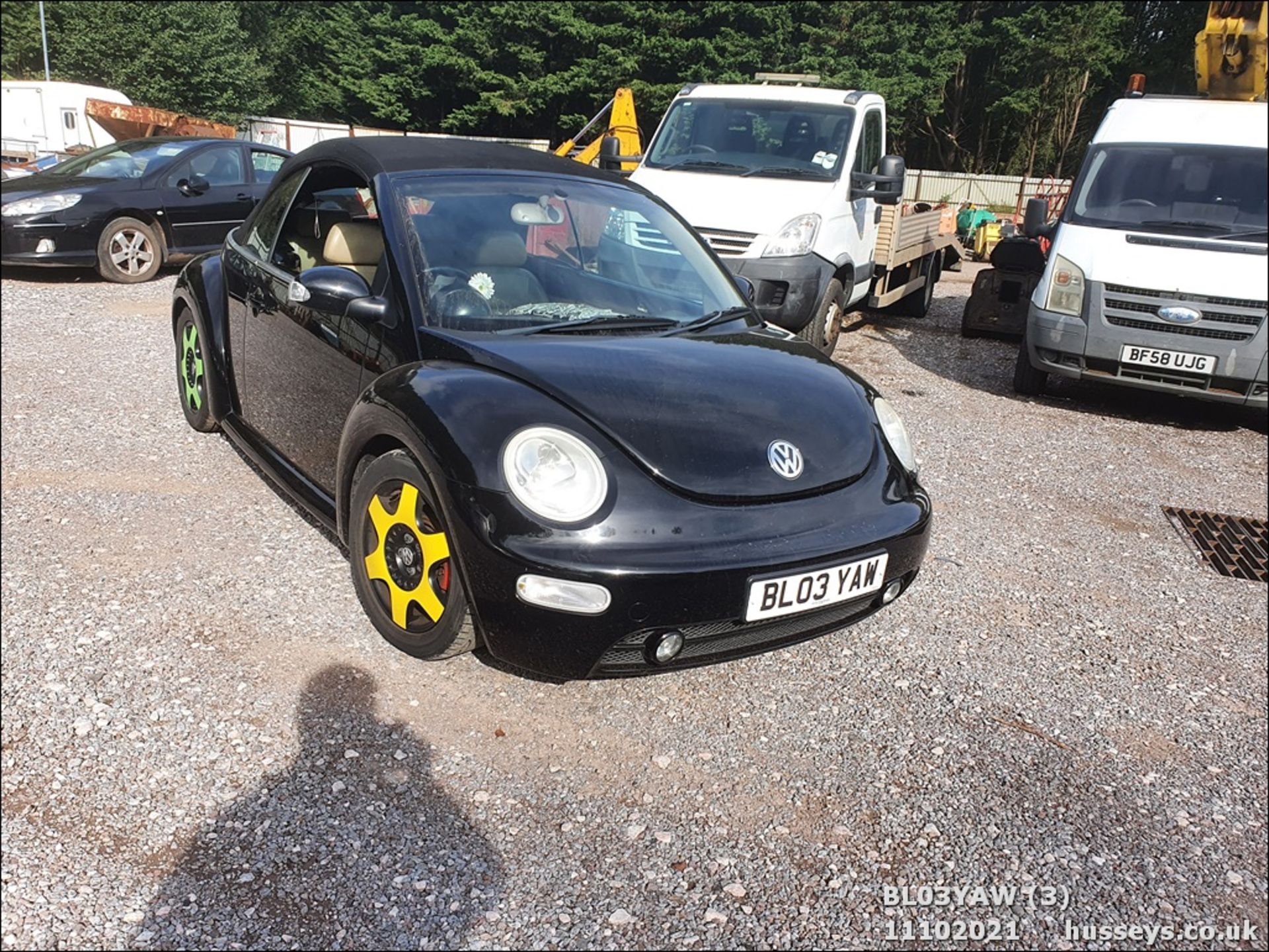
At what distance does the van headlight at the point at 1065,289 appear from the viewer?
6.17 m

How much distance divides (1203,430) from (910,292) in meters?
4.32

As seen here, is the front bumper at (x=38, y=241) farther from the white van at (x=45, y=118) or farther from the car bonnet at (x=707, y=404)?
the white van at (x=45, y=118)

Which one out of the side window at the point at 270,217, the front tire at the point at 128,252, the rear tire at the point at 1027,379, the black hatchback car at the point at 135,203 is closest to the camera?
the side window at the point at 270,217

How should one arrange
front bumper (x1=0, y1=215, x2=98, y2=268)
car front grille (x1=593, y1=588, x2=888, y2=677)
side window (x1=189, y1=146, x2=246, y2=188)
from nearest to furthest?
1. car front grille (x1=593, y1=588, x2=888, y2=677)
2. front bumper (x1=0, y1=215, x2=98, y2=268)
3. side window (x1=189, y1=146, x2=246, y2=188)

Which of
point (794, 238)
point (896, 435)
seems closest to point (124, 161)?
point (794, 238)

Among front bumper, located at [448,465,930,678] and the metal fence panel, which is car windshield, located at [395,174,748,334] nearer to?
front bumper, located at [448,465,930,678]

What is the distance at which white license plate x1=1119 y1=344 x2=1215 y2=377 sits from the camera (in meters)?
4.30

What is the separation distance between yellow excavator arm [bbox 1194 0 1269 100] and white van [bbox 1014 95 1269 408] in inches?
1.3

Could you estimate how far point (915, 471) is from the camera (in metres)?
3.20

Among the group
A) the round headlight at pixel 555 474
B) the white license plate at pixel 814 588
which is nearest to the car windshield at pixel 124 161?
the round headlight at pixel 555 474

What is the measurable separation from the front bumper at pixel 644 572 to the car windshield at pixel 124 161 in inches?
362

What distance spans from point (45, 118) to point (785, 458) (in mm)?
27658

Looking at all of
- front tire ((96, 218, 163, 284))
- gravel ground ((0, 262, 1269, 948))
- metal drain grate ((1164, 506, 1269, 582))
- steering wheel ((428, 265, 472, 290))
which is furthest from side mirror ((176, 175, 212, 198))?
metal drain grate ((1164, 506, 1269, 582))

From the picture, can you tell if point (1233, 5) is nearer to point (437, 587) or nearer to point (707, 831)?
point (707, 831)
